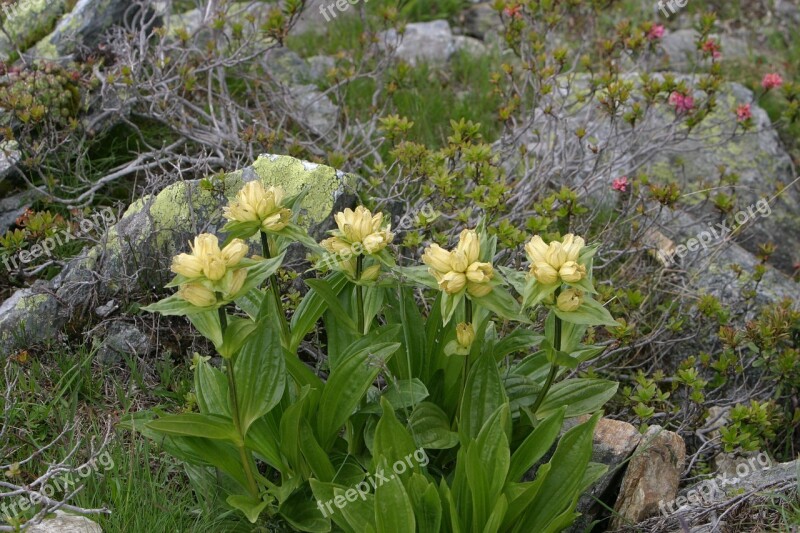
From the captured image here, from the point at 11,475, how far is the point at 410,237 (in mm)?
1868

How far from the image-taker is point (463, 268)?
2.63m

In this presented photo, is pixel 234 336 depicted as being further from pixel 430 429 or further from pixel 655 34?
pixel 655 34

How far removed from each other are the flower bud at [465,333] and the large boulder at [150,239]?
1.44 meters

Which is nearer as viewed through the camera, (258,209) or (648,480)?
(258,209)

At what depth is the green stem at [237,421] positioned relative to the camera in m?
2.62

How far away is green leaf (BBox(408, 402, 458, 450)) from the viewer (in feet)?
9.77

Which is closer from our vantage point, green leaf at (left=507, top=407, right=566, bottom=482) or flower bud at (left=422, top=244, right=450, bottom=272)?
flower bud at (left=422, top=244, right=450, bottom=272)

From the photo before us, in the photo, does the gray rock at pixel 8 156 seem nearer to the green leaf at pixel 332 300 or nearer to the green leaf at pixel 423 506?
the green leaf at pixel 332 300

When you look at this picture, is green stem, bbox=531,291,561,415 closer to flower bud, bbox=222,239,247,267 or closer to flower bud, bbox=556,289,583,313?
flower bud, bbox=556,289,583,313

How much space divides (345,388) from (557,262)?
0.89 metres

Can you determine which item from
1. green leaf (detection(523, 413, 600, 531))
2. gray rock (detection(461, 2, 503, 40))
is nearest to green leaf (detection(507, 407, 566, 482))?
green leaf (detection(523, 413, 600, 531))

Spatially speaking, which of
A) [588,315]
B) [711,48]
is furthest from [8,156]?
[711,48]

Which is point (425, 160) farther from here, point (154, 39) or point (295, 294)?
point (154, 39)

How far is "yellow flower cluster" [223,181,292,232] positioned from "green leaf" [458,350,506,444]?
33.0 inches
